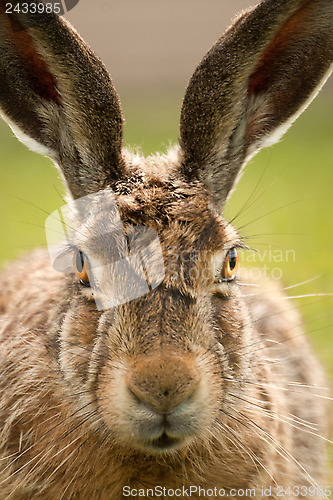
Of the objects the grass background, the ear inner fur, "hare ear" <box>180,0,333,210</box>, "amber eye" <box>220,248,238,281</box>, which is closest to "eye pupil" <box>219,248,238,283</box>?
"amber eye" <box>220,248,238,281</box>

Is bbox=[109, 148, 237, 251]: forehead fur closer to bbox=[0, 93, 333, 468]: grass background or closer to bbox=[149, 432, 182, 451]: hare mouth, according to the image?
bbox=[149, 432, 182, 451]: hare mouth

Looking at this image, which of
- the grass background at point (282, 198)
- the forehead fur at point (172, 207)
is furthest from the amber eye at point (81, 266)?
the grass background at point (282, 198)

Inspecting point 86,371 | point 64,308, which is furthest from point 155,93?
point 86,371

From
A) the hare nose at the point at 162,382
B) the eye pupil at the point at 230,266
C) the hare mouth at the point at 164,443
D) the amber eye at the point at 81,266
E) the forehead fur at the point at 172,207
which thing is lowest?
the hare mouth at the point at 164,443

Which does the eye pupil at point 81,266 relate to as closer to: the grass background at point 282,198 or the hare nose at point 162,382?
the hare nose at point 162,382

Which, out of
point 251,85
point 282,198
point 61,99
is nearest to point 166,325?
point 61,99
